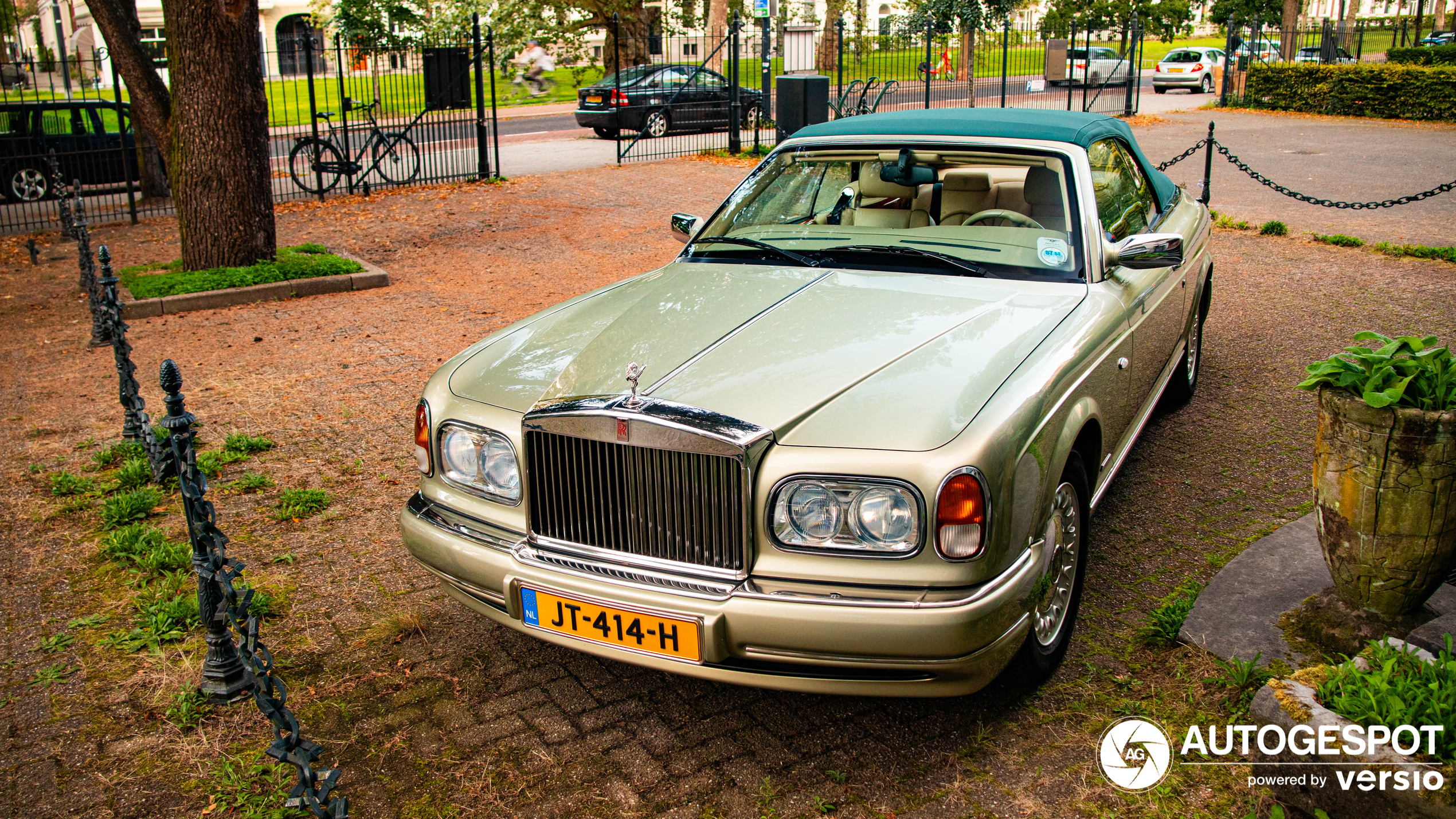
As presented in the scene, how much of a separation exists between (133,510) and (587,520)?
9.80 ft

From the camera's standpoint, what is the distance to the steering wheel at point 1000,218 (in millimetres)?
4227

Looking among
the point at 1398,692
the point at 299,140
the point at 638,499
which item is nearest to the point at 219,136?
the point at 299,140

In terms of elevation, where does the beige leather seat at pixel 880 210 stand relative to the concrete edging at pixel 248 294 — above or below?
above

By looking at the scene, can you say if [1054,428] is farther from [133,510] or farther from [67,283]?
[67,283]

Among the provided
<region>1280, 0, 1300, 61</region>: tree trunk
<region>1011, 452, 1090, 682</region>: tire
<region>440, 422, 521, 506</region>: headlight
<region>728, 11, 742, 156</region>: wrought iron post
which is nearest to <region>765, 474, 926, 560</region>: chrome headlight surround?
<region>1011, 452, 1090, 682</region>: tire

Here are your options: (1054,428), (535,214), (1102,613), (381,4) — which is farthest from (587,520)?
(381,4)

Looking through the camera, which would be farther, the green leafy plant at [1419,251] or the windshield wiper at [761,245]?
the green leafy plant at [1419,251]

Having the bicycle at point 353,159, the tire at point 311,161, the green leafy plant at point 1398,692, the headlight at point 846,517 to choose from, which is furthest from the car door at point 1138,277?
the tire at point 311,161

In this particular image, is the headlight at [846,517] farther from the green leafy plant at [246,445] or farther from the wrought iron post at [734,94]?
the wrought iron post at [734,94]

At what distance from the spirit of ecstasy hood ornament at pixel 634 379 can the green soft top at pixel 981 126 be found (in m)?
2.13

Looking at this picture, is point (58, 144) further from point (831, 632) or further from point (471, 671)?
point (831, 632)

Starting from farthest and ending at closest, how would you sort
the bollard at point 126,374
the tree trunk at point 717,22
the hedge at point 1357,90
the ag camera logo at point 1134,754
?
the tree trunk at point 717,22 → the hedge at point 1357,90 → the bollard at point 126,374 → the ag camera logo at point 1134,754

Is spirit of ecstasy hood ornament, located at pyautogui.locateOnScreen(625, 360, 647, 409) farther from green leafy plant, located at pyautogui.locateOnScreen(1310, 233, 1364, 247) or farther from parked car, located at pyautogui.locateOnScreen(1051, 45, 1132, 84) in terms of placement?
parked car, located at pyautogui.locateOnScreen(1051, 45, 1132, 84)

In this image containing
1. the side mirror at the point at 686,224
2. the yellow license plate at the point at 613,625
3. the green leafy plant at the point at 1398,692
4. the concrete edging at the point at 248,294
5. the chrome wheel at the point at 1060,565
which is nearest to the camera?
the green leafy plant at the point at 1398,692
